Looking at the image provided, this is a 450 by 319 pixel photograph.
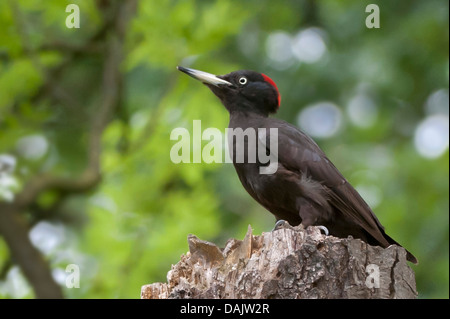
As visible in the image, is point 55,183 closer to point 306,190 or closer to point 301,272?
point 306,190

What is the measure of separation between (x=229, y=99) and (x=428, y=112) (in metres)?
5.03

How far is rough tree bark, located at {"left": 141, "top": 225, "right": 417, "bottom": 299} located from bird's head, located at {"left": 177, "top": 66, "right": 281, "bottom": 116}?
2.10 m

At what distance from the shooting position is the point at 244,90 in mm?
6000

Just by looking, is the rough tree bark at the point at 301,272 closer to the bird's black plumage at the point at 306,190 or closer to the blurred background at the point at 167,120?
the bird's black plumage at the point at 306,190

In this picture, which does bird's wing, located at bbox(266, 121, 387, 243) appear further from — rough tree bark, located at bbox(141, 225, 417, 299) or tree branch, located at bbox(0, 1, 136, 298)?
tree branch, located at bbox(0, 1, 136, 298)

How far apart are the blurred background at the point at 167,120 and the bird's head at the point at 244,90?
4.74 ft

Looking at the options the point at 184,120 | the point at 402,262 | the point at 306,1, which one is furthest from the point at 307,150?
the point at 306,1

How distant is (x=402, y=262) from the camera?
402 centimetres

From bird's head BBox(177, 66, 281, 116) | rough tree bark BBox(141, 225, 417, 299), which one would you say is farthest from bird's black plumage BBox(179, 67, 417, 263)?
rough tree bark BBox(141, 225, 417, 299)

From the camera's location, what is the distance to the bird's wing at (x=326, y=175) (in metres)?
5.09

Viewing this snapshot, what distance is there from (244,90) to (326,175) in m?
1.20

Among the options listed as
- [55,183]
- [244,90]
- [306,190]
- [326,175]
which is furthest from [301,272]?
[55,183]

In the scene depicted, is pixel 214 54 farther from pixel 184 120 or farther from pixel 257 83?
pixel 257 83

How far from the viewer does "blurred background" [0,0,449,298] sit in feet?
25.0
